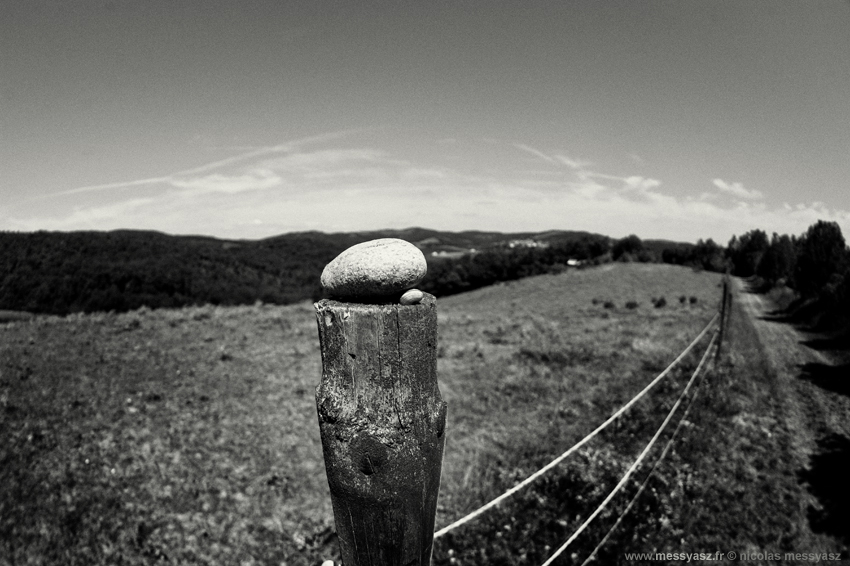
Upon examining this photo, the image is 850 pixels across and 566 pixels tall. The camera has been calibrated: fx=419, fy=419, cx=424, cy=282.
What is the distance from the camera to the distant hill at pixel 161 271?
1692 inches

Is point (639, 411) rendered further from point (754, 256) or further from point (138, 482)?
point (754, 256)

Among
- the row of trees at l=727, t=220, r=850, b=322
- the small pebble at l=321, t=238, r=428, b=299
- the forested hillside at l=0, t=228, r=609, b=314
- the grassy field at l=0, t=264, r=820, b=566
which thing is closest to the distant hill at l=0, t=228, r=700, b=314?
the forested hillside at l=0, t=228, r=609, b=314

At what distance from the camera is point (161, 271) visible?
2317 inches

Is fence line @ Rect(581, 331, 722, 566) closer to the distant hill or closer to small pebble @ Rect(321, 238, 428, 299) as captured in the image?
small pebble @ Rect(321, 238, 428, 299)

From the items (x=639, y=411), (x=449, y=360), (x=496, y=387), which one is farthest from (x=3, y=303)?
(x=639, y=411)

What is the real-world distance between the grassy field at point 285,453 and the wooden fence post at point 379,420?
444 cm

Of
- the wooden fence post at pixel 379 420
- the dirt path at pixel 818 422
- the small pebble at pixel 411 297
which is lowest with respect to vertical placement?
the dirt path at pixel 818 422

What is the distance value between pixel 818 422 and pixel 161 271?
67.7 m

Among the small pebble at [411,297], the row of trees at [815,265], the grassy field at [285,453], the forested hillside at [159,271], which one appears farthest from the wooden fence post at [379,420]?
the forested hillside at [159,271]

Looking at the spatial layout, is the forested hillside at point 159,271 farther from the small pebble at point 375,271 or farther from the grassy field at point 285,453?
the small pebble at point 375,271

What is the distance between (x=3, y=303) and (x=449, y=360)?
45835 millimetres

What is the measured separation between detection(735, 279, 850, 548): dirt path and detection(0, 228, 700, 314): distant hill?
71.8 feet

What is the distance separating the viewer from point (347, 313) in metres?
1.53

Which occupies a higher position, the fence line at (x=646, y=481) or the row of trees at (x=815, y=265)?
the row of trees at (x=815, y=265)
